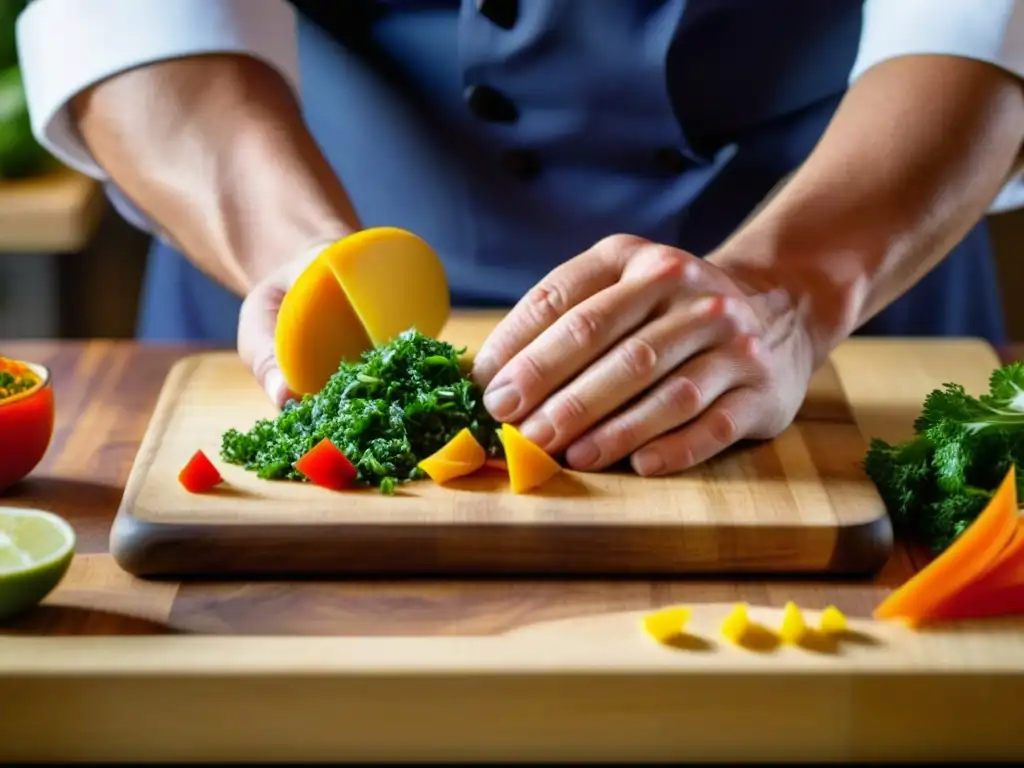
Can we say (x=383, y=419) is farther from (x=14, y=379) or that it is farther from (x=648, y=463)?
(x=14, y=379)

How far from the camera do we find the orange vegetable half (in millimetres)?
1511

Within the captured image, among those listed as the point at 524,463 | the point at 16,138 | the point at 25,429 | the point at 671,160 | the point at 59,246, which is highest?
the point at 671,160

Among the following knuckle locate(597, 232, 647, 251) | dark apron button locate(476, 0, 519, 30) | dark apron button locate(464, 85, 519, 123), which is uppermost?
dark apron button locate(476, 0, 519, 30)

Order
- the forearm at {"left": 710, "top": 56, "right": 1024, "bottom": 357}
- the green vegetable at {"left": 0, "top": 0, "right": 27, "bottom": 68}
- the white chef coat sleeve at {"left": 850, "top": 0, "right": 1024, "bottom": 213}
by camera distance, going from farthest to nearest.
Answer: the green vegetable at {"left": 0, "top": 0, "right": 27, "bottom": 68}, the white chef coat sleeve at {"left": 850, "top": 0, "right": 1024, "bottom": 213}, the forearm at {"left": 710, "top": 56, "right": 1024, "bottom": 357}

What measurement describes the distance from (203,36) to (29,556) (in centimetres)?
91

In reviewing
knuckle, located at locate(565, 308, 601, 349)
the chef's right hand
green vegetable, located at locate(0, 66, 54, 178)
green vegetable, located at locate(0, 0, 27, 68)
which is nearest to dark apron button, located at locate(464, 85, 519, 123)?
the chef's right hand

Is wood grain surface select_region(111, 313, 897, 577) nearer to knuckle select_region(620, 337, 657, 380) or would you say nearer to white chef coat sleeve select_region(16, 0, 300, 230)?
knuckle select_region(620, 337, 657, 380)

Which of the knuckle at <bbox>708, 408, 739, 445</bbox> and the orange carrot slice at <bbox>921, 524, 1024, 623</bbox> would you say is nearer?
the orange carrot slice at <bbox>921, 524, 1024, 623</bbox>

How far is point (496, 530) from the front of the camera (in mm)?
1422

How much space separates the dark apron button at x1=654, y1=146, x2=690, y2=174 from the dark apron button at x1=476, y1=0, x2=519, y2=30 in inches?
10.6

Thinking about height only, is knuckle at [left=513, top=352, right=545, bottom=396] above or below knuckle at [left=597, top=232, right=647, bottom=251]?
below

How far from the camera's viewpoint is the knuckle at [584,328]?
156 centimetres

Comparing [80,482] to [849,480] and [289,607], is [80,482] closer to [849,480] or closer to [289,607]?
[289,607]

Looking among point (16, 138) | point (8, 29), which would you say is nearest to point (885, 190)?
point (16, 138)
